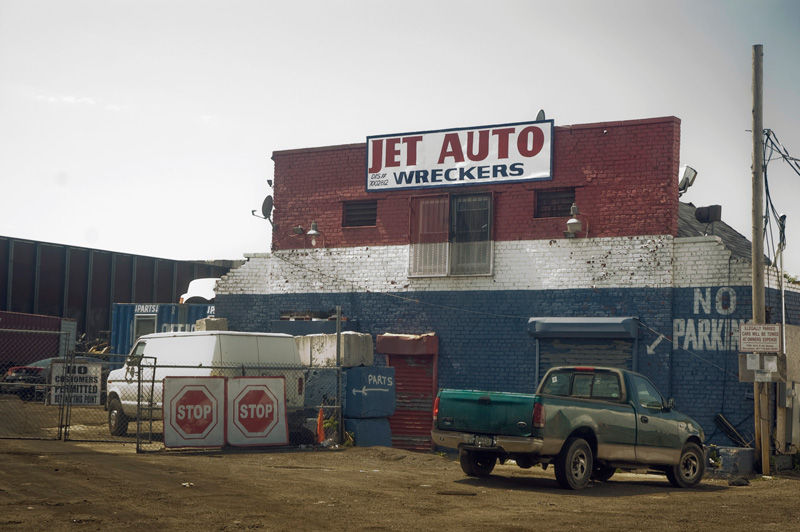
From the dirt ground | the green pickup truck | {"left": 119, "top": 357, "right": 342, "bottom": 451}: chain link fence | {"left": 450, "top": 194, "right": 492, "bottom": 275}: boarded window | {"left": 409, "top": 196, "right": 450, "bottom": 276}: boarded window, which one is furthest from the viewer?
{"left": 409, "top": 196, "right": 450, "bottom": 276}: boarded window

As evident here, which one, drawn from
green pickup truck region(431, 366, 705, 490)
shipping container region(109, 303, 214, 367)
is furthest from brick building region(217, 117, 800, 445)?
green pickup truck region(431, 366, 705, 490)

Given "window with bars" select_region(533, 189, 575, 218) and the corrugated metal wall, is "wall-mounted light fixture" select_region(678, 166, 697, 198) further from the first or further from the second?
the corrugated metal wall

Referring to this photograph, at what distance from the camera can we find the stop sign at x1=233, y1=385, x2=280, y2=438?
1798 cm

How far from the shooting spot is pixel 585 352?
70.3ft

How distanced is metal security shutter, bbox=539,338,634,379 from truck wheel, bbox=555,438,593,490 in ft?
23.8

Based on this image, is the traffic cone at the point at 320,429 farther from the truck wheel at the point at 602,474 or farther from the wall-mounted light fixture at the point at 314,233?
the wall-mounted light fixture at the point at 314,233

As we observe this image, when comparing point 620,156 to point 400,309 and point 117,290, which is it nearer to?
point 400,309

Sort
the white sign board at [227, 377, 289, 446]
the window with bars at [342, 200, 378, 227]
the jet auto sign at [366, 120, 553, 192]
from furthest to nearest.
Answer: the window with bars at [342, 200, 378, 227], the jet auto sign at [366, 120, 553, 192], the white sign board at [227, 377, 289, 446]

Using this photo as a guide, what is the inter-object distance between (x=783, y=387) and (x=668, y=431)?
500 cm

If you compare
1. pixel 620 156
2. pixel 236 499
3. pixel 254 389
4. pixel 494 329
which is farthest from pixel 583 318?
pixel 236 499

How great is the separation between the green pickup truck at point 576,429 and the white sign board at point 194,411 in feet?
16.2

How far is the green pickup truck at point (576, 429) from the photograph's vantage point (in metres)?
13.5

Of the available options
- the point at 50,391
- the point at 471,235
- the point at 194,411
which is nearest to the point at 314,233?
the point at 471,235

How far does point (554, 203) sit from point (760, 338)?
6229 mm
